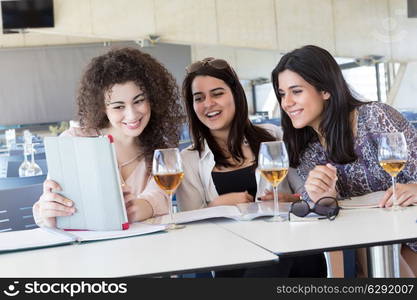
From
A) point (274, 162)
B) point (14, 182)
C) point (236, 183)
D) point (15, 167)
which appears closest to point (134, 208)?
point (274, 162)

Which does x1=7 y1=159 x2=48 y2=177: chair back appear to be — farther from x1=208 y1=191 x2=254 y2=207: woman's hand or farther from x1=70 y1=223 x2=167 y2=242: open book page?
x1=70 y1=223 x2=167 y2=242: open book page

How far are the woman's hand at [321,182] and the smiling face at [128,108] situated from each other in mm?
647

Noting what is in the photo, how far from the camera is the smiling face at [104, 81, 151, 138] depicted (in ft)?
7.47

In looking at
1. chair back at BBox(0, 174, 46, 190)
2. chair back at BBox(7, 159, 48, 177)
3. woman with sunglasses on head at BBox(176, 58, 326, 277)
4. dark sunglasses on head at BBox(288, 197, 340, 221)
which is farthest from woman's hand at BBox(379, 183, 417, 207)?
chair back at BBox(7, 159, 48, 177)

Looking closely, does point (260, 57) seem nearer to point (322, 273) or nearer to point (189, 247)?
point (322, 273)

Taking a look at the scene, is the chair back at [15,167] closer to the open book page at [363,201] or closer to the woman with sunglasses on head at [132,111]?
the woman with sunglasses on head at [132,111]

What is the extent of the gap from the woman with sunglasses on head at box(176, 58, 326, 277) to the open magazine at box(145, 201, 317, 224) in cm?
34

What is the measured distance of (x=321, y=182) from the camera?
200 cm

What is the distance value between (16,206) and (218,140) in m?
0.83

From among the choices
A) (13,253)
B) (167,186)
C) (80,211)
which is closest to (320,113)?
(167,186)

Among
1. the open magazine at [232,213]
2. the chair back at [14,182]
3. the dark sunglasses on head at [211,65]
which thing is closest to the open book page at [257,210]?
the open magazine at [232,213]

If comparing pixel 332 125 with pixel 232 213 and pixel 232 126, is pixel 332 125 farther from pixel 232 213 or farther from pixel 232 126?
pixel 232 213

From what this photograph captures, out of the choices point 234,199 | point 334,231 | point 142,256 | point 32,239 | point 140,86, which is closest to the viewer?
point 142,256

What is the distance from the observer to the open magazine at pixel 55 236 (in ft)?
5.40
